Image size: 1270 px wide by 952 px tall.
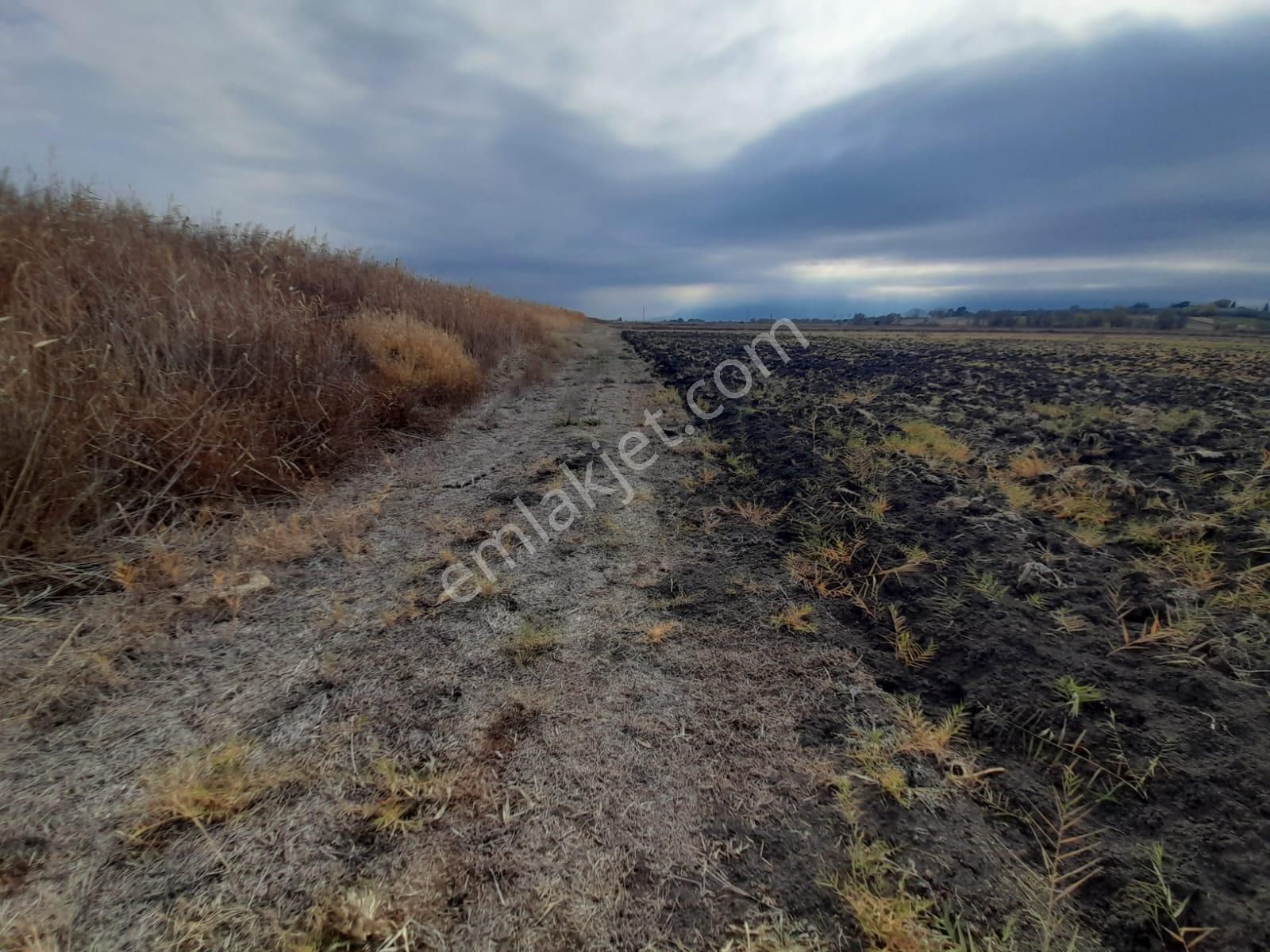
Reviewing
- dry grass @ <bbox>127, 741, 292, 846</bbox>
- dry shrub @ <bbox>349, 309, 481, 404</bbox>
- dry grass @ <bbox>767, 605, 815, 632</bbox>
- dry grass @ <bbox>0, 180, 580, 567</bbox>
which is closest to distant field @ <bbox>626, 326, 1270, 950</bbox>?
dry grass @ <bbox>767, 605, 815, 632</bbox>

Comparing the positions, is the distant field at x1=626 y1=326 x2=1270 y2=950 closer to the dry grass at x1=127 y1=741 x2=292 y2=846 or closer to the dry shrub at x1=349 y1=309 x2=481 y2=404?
the dry grass at x1=127 y1=741 x2=292 y2=846

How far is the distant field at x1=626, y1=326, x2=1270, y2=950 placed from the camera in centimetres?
137

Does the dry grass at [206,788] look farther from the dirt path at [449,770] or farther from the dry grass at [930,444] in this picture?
the dry grass at [930,444]

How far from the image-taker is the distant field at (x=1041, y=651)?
54.0 inches

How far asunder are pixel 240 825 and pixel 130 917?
0.87 ft

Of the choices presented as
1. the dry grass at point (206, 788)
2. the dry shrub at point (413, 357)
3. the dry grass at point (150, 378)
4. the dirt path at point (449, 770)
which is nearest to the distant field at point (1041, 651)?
the dirt path at point (449, 770)

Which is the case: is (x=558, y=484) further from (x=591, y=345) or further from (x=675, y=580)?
(x=591, y=345)

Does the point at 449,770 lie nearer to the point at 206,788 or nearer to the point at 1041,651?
the point at 206,788

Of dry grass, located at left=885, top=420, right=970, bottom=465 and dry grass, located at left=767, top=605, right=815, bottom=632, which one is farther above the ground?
dry grass, located at left=885, top=420, right=970, bottom=465

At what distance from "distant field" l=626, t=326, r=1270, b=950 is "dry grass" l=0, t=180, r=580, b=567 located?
134 inches

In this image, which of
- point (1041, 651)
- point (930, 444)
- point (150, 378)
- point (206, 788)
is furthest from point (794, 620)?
point (150, 378)

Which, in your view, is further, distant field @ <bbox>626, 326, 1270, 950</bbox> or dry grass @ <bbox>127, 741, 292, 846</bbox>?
dry grass @ <bbox>127, 741, 292, 846</bbox>

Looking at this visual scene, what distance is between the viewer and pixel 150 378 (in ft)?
11.0

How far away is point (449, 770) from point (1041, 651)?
2.47 m
